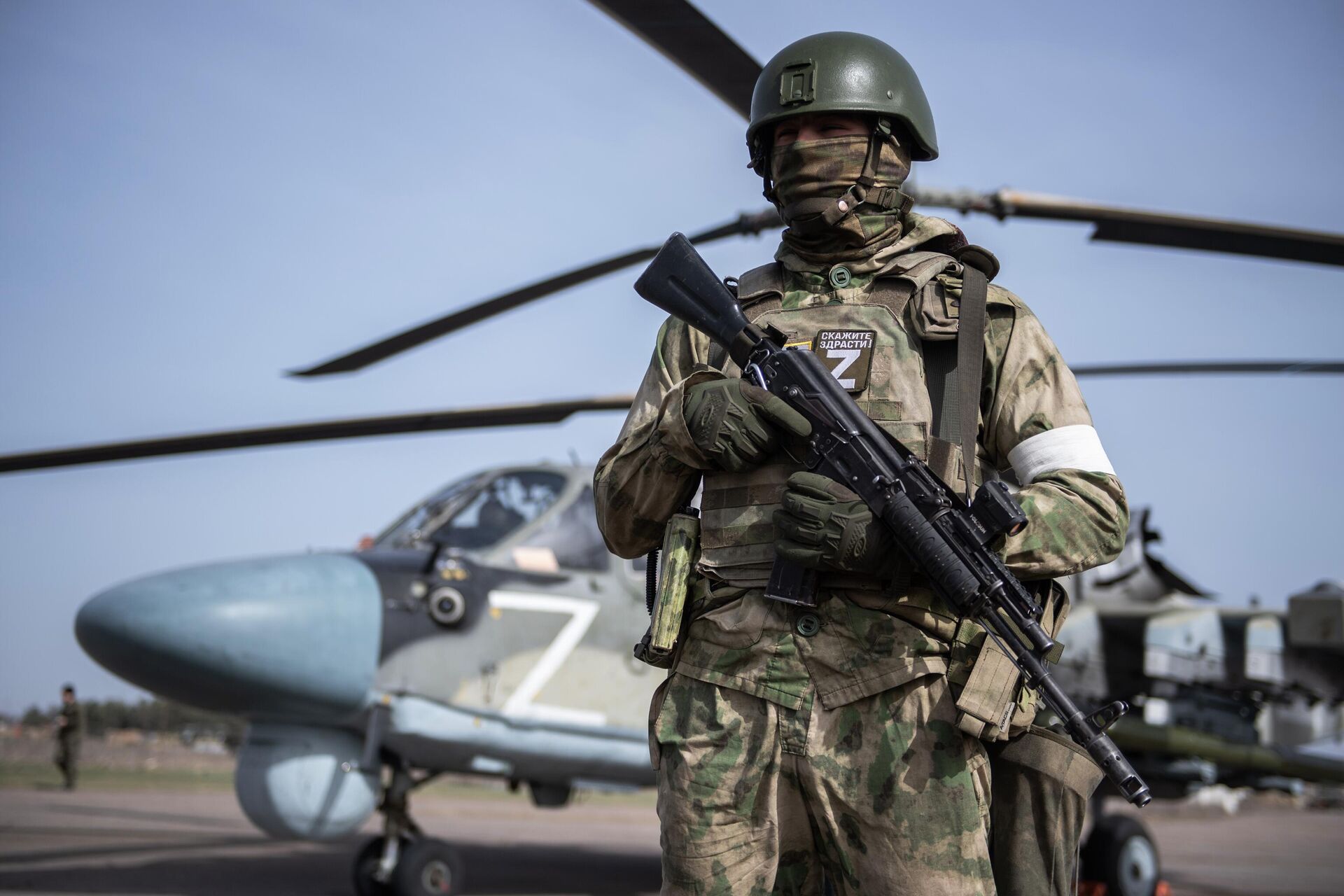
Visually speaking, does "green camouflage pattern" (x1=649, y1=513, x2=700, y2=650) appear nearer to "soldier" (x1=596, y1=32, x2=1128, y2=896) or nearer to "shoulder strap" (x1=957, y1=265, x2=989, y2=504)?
"soldier" (x1=596, y1=32, x2=1128, y2=896)

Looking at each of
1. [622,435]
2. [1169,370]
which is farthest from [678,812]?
[1169,370]

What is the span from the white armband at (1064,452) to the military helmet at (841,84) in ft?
2.12

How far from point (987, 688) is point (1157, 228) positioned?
12.4 ft

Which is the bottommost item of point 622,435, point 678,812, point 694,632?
point 678,812

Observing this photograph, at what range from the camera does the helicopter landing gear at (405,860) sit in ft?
23.7

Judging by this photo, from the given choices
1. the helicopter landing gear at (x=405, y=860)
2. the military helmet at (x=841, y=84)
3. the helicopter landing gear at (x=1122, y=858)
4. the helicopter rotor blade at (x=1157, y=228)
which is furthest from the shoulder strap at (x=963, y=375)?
the helicopter landing gear at (x=1122, y=858)

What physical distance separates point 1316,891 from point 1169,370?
599cm

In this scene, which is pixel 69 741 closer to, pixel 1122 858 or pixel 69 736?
pixel 69 736

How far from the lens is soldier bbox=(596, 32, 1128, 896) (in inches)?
82.5

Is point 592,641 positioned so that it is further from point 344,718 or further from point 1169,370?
point 1169,370

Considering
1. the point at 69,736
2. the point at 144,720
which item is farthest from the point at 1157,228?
the point at 144,720

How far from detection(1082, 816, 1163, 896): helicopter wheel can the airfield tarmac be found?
6.58 feet

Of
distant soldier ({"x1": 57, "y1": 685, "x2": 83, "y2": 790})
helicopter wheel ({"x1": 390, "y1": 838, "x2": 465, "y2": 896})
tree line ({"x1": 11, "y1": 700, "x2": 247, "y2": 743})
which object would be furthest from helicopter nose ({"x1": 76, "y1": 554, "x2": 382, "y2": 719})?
tree line ({"x1": 11, "y1": 700, "x2": 247, "y2": 743})

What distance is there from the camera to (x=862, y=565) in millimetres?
2117
